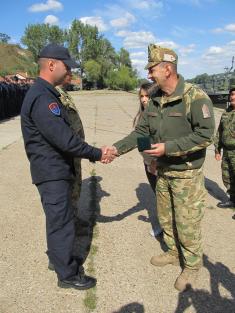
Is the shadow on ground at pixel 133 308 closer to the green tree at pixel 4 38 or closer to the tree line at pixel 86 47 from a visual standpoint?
the tree line at pixel 86 47

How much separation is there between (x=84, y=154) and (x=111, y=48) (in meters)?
107

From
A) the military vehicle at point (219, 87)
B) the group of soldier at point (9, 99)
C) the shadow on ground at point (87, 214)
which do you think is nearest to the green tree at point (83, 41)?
the military vehicle at point (219, 87)

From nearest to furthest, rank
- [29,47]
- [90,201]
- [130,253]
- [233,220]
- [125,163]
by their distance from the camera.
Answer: [130,253] → [233,220] → [90,201] → [125,163] → [29,47]

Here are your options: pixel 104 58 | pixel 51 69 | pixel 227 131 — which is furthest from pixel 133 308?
pixel 104 58

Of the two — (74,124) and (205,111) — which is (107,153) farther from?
(205,111)

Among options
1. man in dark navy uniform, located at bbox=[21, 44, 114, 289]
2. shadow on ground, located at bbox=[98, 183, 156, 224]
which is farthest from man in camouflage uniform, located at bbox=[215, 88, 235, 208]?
man in dark navy uniform, located at bbox=[21, 44, 114, 289]

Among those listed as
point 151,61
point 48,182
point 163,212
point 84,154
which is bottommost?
point 163,212

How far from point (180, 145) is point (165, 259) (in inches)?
51.1

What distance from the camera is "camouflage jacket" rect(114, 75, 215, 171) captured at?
11.1 ft

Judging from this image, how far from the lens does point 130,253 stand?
4.39 m

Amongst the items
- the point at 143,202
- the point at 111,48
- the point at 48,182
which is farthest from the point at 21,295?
the point at 111,48

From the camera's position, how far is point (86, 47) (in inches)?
3794

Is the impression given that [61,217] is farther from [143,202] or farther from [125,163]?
[125,163]

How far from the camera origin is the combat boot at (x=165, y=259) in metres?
4.09
